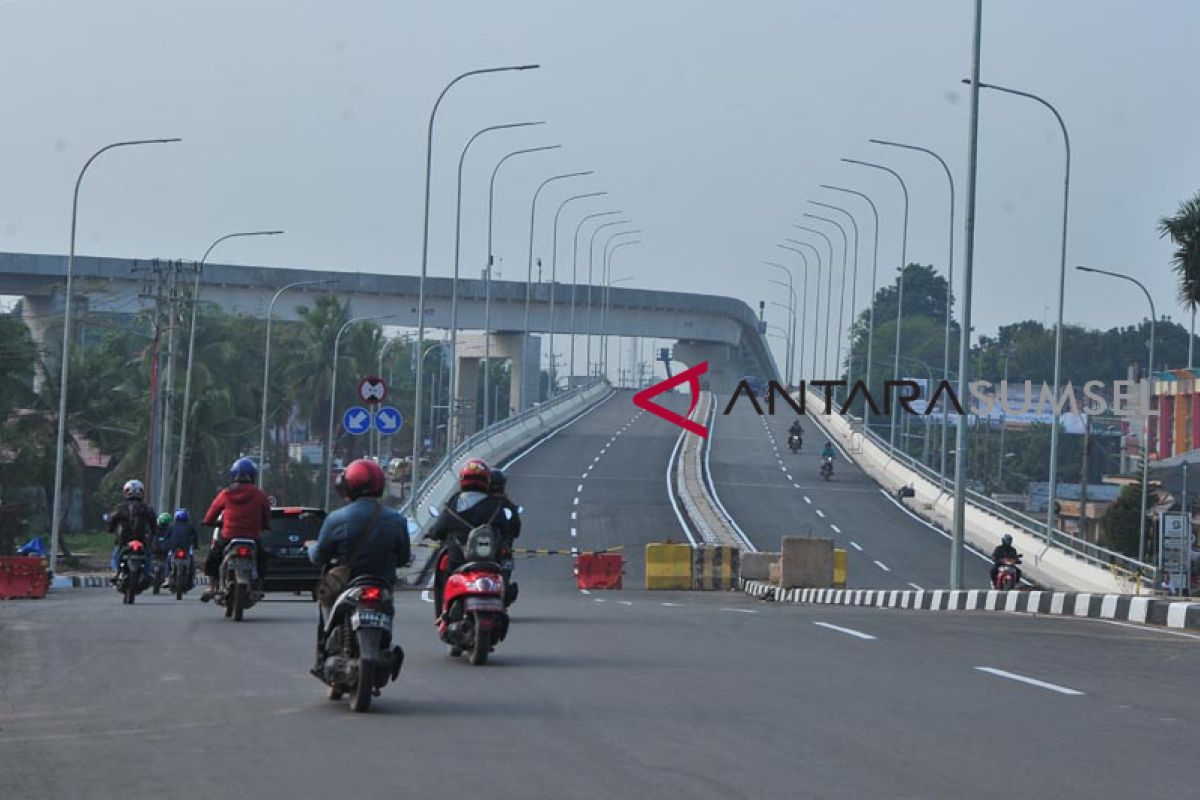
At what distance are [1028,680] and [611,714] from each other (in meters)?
3.80

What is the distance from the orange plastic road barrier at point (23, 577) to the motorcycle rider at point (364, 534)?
1810 centimetres

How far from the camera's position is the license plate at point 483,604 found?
13.8 m

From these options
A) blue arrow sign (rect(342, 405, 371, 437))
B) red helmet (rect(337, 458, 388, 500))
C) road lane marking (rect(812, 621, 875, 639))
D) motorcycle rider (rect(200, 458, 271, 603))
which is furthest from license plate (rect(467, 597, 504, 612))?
blue arrow sign (rect(342, 405, 371, 437))

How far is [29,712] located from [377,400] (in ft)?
103

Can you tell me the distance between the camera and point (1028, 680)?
13562 millimetres

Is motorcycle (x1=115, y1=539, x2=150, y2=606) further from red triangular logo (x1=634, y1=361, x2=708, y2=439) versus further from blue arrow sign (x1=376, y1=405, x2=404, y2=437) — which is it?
red triangular logo (x1=634, y1=361, x2=708, y2=439)

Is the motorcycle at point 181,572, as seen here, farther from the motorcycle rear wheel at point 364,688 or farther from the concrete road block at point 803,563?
the concrete road block at point 803,563

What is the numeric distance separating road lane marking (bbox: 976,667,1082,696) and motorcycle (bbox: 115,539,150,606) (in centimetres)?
1321

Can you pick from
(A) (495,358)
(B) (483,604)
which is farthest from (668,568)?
(A) (495,358)

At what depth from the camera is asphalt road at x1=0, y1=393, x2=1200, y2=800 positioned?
28.0 feet

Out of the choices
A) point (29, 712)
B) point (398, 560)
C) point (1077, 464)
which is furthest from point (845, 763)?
point (1077, 464)

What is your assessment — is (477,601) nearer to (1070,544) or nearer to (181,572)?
(181,572)

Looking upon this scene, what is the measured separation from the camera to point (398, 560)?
1145 centimetres

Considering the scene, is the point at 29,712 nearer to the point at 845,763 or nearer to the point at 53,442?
the point at 845,763
